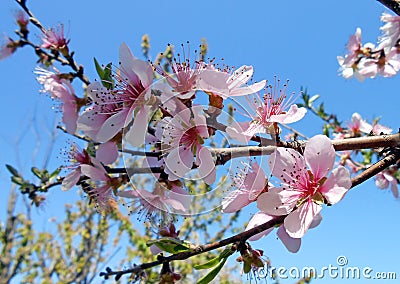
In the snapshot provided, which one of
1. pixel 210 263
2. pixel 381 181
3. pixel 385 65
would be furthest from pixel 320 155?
pixel 385 65

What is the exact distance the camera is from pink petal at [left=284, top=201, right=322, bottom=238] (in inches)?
35.8

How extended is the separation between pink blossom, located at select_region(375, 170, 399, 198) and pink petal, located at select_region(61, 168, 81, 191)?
1.65 metres

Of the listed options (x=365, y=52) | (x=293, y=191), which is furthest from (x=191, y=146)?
(x=365, y=52)

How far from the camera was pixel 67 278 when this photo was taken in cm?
764

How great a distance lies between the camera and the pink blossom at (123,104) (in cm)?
106

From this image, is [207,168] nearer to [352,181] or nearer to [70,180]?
[352,181]

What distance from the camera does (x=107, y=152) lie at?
1214mm

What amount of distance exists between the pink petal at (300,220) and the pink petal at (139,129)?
419 millimetres

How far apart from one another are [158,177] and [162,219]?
189 millimetres

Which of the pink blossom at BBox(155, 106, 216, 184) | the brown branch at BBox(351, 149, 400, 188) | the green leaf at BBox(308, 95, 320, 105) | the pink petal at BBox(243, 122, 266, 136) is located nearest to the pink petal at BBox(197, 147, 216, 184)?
the pink blossom at BBox(155, 106, 216, 184)

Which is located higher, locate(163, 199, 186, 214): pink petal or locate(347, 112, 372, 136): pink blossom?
locate(347, 112, 372, 136): pink blossom

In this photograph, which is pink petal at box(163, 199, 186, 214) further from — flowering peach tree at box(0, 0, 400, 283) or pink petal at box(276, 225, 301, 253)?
pink petal at box(276, 225, 301, 253)

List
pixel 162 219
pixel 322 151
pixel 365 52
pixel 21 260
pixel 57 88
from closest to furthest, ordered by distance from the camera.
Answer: pixel 322 151 < pixel 162 219 < pixel 57 88 < pixel 365 52 < pixel 21 260

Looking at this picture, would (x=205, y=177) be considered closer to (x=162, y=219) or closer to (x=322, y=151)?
(x=322, y=151)
